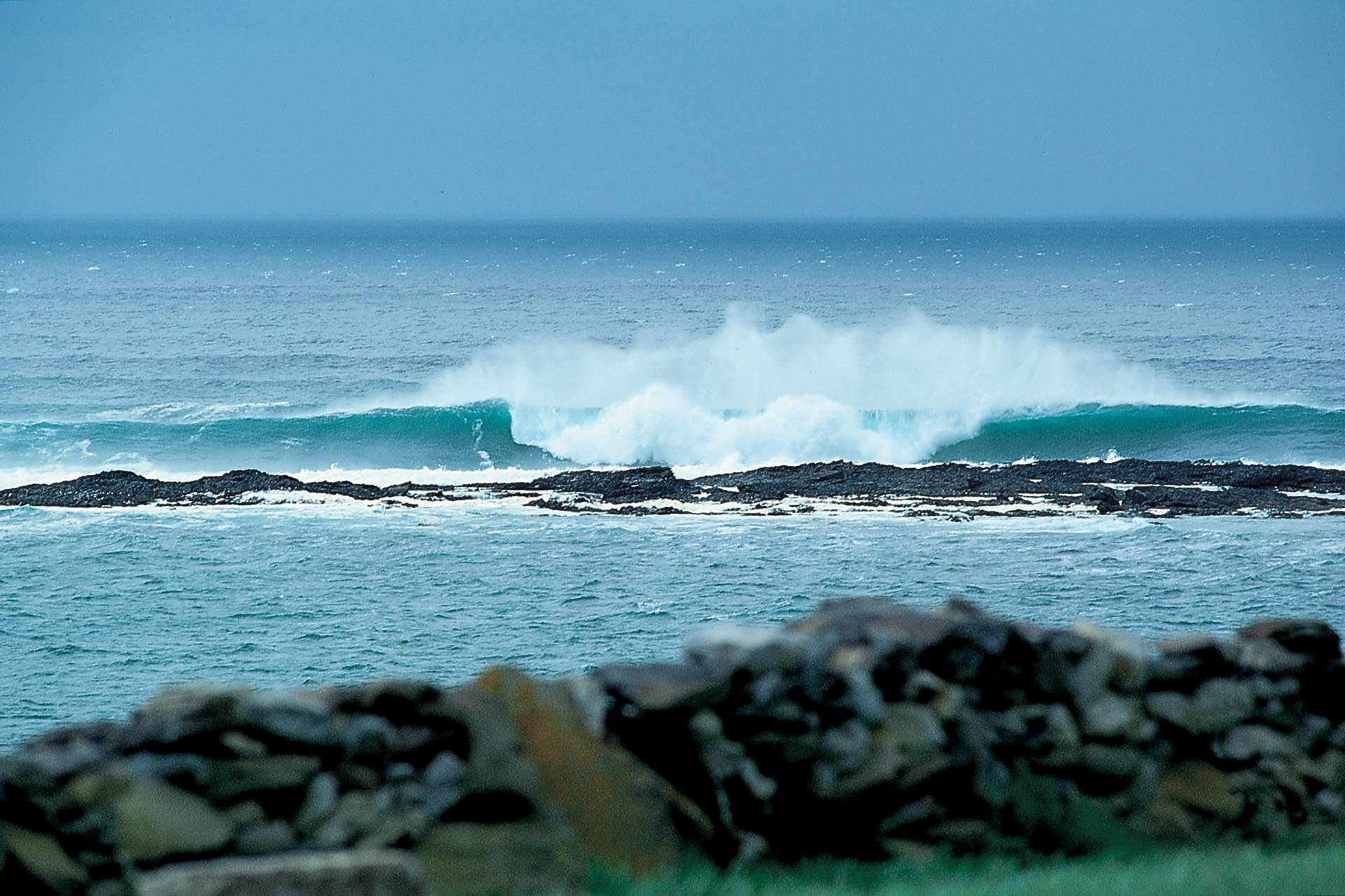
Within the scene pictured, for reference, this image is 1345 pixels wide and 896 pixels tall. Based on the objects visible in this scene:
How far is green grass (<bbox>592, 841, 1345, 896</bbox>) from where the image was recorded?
488 cm

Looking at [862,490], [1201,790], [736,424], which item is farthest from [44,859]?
[736,424]

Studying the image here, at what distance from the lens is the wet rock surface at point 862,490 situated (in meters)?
26.3

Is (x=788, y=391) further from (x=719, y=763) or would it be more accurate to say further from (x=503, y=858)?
(x=503, y=858)

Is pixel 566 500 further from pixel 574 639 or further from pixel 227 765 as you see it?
pixel 227 765

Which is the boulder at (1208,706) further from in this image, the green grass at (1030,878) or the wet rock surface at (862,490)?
the wet rock surface at (862,490)

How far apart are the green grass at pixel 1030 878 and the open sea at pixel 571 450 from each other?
34.8 ft

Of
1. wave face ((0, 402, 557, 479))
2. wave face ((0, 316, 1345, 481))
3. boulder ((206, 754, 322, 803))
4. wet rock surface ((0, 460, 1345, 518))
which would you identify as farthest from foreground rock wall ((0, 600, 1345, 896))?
wave face ((0, 402, 557, 479))

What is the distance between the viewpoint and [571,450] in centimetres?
3941

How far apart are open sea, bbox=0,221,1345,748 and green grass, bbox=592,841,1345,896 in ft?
34.8

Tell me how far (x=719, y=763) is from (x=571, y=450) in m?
34.3

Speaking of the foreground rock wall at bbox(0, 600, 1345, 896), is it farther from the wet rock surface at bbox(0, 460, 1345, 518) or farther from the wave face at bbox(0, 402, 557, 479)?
the wave face at bbox(0, 402, 557, 479)

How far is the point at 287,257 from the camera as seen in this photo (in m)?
150

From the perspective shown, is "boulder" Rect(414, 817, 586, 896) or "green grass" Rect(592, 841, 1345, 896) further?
"green grass" Rect(592, 841, 1345, 896)

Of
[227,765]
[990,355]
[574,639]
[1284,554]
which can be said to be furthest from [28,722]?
[990,355]
